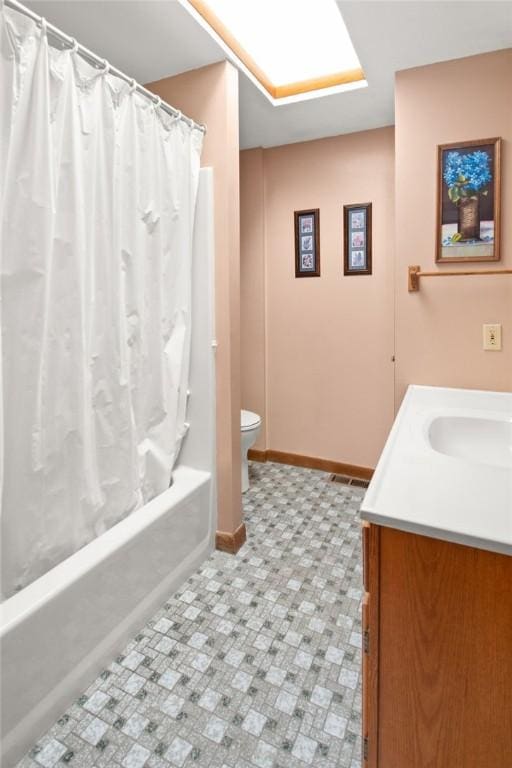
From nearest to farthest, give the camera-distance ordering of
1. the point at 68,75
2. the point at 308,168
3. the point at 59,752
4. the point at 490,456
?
the point at 59,752
the point at 68,75
the point at 490,456
the point at 308,168

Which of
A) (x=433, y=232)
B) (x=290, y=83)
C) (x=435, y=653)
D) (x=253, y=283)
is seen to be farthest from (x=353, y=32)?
(x=435, y=653)

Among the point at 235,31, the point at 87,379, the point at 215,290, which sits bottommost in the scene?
the point at 87,379

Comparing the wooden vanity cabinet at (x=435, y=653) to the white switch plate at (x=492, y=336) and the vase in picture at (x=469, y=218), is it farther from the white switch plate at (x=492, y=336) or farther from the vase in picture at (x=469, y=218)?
the vase in picture at (x=469, y=218)

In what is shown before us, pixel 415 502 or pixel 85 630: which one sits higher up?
pixel 415 502

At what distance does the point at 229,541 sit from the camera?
88.8 inches

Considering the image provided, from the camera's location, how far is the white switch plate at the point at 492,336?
2.07m

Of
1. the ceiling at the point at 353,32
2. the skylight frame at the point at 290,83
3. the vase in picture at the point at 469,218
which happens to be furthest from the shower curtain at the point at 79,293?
the vase in picture at the point at 469,218

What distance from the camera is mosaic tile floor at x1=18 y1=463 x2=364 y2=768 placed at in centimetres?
127

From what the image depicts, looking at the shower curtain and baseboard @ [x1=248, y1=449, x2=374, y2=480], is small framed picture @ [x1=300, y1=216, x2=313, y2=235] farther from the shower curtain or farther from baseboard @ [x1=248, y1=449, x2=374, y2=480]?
baseboard @ [x1=248, y1=449, x2=374, y2=480]

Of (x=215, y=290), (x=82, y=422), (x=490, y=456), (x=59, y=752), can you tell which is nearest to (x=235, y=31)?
(x=215, y=290)

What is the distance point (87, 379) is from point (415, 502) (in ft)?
3.67

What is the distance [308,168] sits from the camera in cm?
306

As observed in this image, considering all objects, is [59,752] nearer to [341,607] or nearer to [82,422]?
[82,422]

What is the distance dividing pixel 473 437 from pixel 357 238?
1.69m
